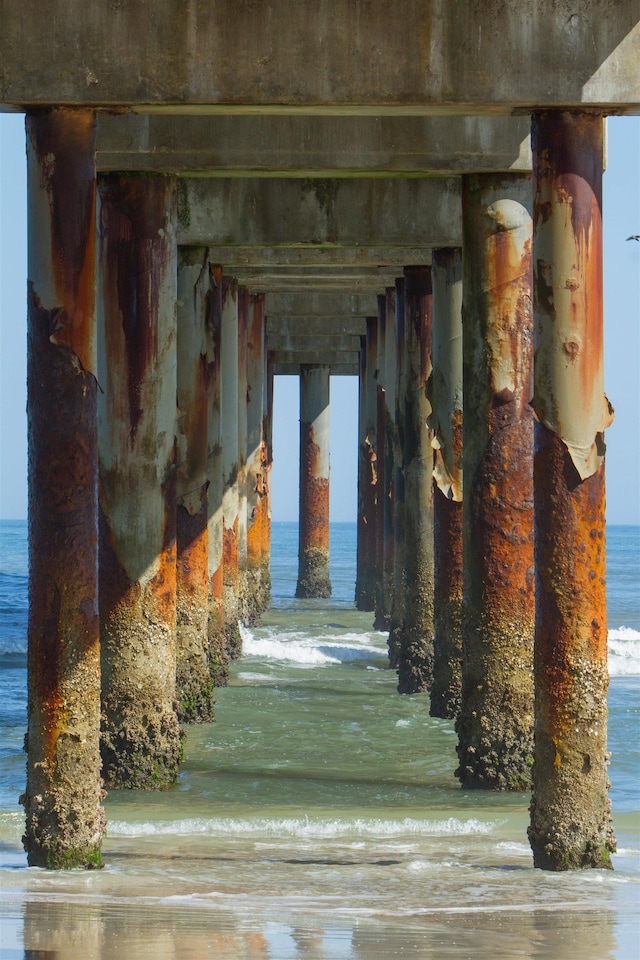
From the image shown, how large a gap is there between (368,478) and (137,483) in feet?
52.8

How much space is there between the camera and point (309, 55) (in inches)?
314

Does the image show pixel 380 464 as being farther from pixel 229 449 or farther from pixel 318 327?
pixel 318 327

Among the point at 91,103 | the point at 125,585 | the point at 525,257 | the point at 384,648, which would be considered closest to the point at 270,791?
the point at 125,585

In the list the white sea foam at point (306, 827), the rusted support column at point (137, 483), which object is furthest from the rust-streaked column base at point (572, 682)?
the rusted support column at point (137, 483)

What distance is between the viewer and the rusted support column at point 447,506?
41.5 feet

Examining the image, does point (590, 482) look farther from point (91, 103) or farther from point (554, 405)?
point (91, 103)

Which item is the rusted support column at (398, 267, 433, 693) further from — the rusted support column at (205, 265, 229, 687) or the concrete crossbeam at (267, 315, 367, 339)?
the concrete crossbeam at (267, 315, 367, 339)

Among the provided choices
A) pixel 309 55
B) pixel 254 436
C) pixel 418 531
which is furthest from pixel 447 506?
pixel 254 436

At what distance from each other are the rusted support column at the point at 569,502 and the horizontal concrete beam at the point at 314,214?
202 inches

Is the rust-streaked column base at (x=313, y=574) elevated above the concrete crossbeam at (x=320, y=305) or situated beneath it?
situated beneath

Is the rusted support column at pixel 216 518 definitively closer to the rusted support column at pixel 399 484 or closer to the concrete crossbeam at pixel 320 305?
the rusted support column at pixel 399 484

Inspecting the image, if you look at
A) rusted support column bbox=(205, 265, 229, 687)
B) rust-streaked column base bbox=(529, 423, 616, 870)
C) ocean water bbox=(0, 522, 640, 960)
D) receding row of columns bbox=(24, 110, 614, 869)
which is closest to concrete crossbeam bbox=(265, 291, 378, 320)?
receding row of columns bbox=(24, 110, 614, 869)

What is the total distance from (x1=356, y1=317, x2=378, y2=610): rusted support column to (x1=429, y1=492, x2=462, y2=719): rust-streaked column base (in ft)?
39.2

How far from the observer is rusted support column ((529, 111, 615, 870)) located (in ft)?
26.0
